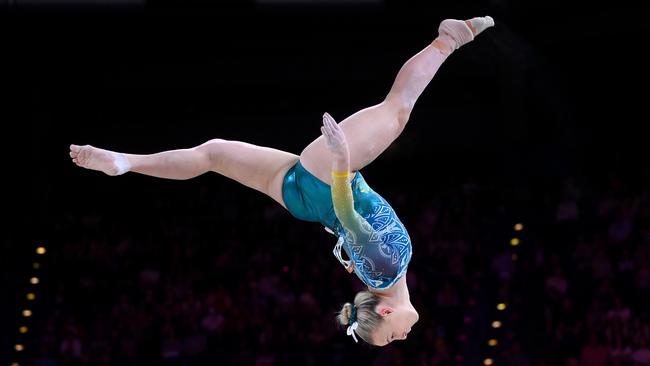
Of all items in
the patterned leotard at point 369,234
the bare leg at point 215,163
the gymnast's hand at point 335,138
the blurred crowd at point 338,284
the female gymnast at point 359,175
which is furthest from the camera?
the blurred crowd at point 338,284

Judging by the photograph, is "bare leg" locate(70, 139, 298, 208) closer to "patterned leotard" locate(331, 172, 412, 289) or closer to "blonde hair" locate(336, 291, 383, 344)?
"patterned leotard" locate(331, 172, 412, 289)

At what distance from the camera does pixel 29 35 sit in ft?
25.5

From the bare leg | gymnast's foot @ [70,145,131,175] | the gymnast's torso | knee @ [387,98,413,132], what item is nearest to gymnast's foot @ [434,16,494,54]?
knee @ [387,98,413,132]

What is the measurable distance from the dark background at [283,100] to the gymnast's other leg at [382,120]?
150 inches

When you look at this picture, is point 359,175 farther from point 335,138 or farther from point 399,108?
point 335,138

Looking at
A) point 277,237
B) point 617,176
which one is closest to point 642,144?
point 617,176

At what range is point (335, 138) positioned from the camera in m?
3.25

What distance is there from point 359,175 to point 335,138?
25.7 inches

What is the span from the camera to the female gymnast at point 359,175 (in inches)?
144

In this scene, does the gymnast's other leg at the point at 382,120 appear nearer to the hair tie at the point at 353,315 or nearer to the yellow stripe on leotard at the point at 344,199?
the yellow stripe on leotard at the point at 344,199

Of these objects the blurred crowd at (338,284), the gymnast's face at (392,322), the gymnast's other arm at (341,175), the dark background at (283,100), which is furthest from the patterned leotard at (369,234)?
the dark background at (283,100)

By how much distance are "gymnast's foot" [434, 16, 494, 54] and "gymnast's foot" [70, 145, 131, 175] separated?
4.89 ft

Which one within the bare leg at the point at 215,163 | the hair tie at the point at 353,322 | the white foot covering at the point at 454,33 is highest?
the white foot covering at the point at 454,33

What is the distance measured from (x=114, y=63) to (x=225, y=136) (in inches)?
47.6
